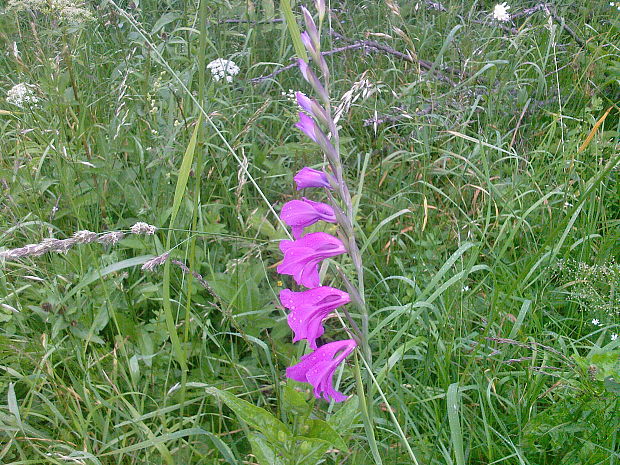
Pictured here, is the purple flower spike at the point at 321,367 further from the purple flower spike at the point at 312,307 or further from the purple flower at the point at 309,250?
the purple flower at the point at 309,250

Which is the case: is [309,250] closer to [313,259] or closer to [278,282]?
[313,259]

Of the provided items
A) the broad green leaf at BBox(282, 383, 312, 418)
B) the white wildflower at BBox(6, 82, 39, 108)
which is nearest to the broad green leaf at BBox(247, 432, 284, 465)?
the broad green leaf at BBox(282, 383, 312, 418)

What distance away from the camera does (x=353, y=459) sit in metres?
1.56

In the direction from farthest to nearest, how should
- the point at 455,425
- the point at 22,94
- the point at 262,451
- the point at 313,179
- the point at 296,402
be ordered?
the point at 22,94, the point at 455,425, the point at 262,451, the point at 296,402, the point at 313,179

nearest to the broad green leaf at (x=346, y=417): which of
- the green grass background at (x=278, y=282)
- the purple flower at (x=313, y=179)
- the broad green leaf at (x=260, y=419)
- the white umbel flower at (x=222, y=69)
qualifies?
the green grass background at (x=278, y=282)

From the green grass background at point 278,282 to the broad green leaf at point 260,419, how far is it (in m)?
0.07

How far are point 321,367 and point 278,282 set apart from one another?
84 centimetres

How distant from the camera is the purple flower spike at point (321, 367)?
46.3 inches

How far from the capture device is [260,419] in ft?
4.34

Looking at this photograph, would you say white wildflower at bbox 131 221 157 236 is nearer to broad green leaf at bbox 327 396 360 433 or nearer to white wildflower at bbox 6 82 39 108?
broad green leaf at bbox 327 396 360 433

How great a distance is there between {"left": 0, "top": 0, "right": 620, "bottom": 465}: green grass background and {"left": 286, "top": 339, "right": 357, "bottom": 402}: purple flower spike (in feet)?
0.33

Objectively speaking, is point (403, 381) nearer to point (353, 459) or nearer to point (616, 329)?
point (353, 459)

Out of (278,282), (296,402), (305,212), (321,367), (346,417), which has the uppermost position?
(305,212)

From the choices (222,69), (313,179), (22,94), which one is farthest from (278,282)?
(22,94)
